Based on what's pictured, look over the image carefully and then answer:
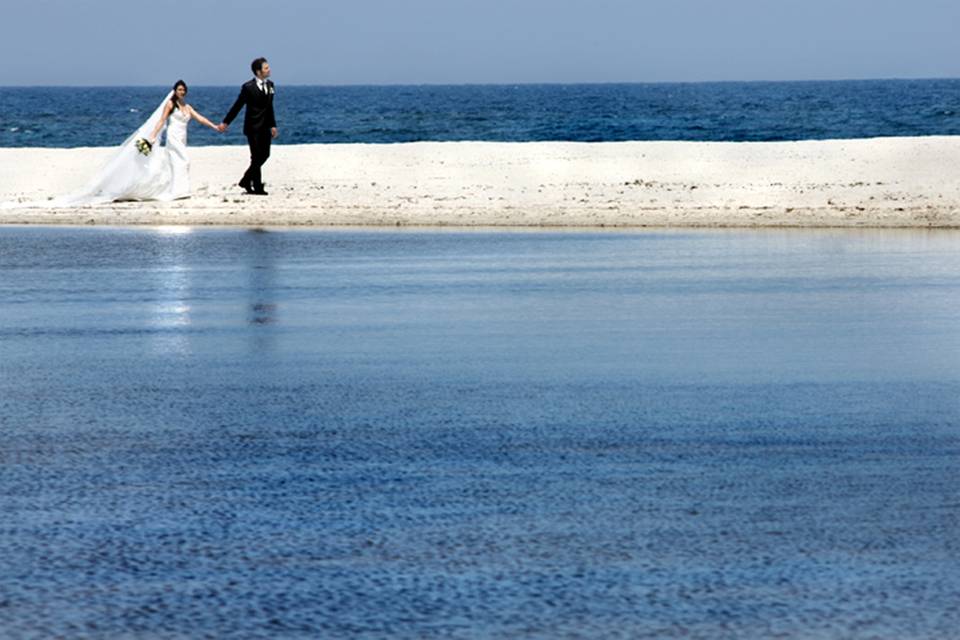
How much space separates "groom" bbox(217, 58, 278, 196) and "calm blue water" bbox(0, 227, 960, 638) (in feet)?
34.2

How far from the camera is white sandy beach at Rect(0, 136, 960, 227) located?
21.6 metres

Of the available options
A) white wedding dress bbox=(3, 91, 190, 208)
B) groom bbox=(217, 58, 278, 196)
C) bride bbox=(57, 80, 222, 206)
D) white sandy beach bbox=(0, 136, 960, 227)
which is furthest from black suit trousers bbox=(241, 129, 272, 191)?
white wedding dress bbox=(3, 91, 190, 208)

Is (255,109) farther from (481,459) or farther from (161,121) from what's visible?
(481,459)

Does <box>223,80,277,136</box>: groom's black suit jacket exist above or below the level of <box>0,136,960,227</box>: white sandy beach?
above

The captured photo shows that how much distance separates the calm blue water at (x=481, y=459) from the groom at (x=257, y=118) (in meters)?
10.4

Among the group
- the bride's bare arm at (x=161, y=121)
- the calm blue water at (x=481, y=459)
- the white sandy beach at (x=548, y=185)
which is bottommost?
the white sandy beach at (x=548, y=185)

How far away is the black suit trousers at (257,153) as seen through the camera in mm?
24438

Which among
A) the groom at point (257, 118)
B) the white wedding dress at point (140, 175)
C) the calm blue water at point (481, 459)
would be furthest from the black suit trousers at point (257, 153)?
the calm blue water at point (481, 459)

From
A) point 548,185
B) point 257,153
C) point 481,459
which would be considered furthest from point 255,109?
point 481,459

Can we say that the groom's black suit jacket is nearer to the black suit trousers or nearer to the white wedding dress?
the black suit trousers

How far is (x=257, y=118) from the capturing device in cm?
2441

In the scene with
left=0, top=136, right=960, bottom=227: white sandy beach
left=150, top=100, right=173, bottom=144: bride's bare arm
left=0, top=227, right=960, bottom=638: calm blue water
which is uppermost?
left=150, top=100, right=173, bottom=144: bride's bare arm

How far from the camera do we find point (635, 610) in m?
5.13

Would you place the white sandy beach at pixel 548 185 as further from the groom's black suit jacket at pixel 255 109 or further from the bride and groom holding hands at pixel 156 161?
the groom's black suit jacket at pixel 255 109
